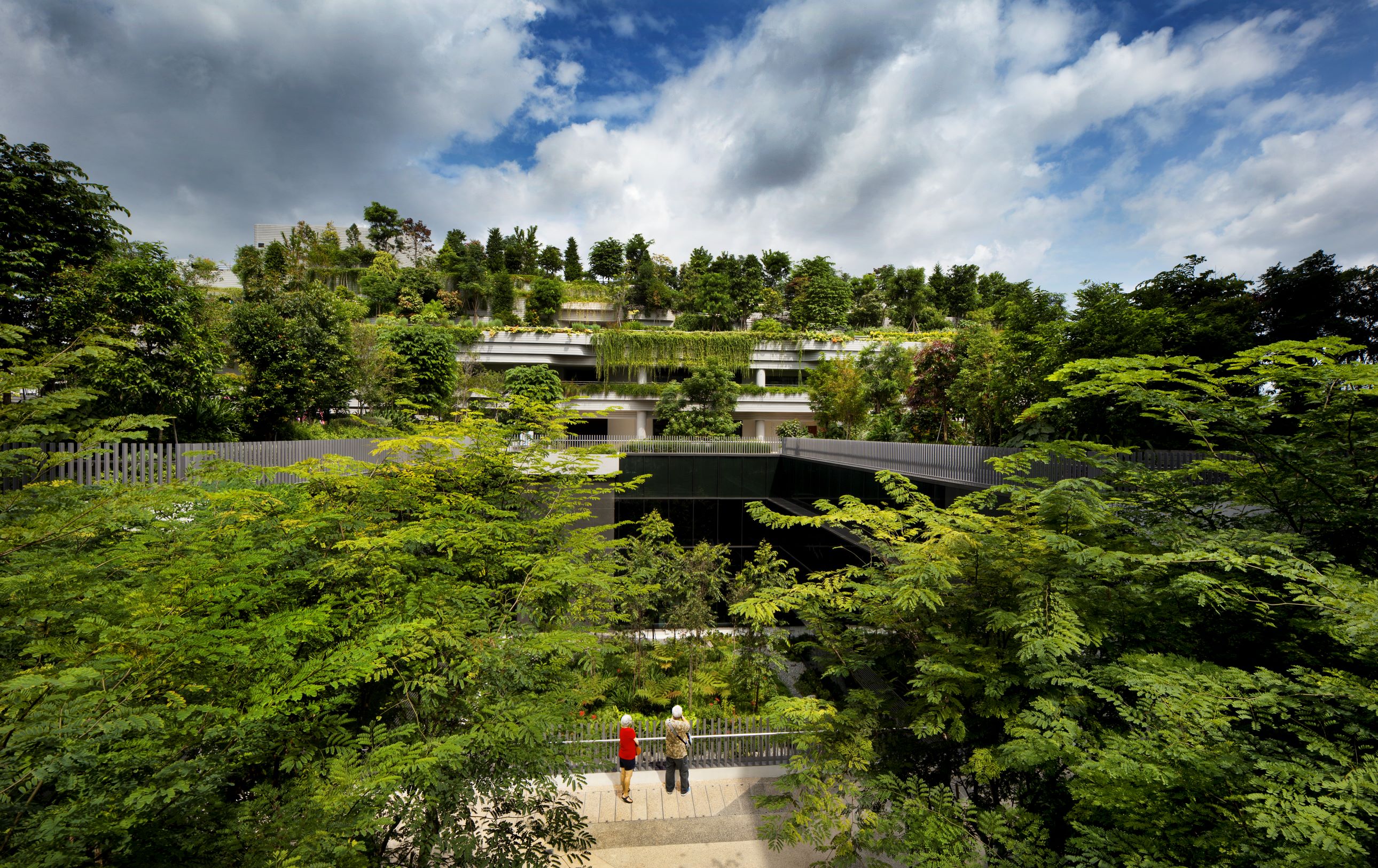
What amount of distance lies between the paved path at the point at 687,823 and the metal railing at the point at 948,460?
21.3 ft

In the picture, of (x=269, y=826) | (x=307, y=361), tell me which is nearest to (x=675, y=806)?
(x=269, y=826)

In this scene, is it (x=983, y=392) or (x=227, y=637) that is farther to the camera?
(x=983, y=392)

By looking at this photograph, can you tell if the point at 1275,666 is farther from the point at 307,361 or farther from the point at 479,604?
the point at 307,361


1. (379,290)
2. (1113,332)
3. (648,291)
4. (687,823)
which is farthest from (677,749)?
(379,290)

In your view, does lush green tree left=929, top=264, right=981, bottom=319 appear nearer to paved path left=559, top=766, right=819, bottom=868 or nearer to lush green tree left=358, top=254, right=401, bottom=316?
lush green tree left=358, top=254, right=401, bottom=316

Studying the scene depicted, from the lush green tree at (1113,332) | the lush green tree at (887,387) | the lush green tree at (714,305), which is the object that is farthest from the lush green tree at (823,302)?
the lush green tree at (1113,332)

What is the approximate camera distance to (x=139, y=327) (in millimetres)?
11227

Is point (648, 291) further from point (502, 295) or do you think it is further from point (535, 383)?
point (535, 383)

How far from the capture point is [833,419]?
1136 inches

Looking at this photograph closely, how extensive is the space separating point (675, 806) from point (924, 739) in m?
4.48

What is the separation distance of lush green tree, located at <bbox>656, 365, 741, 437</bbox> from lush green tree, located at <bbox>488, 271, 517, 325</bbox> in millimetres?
23010

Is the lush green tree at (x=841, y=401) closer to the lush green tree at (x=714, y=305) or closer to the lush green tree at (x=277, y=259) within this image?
the lush green tree at (x=714, y=305)

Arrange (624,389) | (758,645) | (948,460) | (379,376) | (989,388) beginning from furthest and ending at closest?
(624,389)
(379,376)
(989,388)
(758,645)
(948,460)

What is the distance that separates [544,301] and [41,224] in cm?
3992
